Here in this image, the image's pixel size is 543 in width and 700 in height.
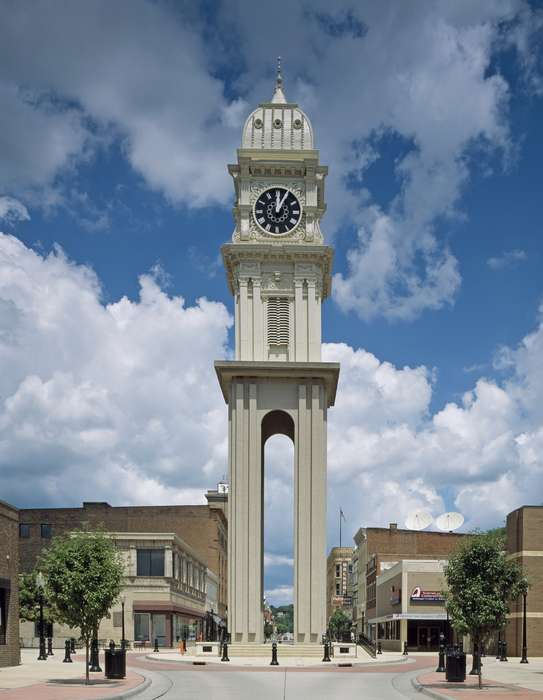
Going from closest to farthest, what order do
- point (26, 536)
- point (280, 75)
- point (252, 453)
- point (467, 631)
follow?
point (467, 631), point (252, 453), point (280, 75), point (26, 536)

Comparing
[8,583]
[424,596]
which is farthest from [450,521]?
[8,583]

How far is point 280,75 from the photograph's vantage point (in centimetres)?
7988

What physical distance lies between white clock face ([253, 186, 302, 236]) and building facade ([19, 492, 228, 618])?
4267 centimetres

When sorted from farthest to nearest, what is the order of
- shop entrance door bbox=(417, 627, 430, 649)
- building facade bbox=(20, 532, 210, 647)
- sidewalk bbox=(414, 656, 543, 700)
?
shop entrance door bbox=(417, 627, 430, 649) < building facade bbox=(20, 532, 210, 647) < sidewalk bbox=(414, 656, 543, 700)

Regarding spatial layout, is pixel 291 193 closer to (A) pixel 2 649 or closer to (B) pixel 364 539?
(A) pixel 2 649

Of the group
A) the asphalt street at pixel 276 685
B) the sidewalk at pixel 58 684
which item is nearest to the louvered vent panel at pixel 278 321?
the asphalt street at pixel 276 685

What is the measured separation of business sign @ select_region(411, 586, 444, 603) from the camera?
92.4 m

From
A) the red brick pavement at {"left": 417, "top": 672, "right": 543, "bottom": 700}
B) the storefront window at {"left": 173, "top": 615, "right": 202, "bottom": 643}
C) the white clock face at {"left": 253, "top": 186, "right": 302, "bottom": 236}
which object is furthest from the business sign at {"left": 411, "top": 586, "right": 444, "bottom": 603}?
the red brick pavement at {"left": 417, "top": 672, "right": 543, "bottom": 700}

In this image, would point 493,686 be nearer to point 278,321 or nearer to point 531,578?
point 278,321

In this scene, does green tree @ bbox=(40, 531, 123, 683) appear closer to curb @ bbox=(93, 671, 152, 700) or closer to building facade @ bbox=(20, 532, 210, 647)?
curb @ bbox=(93, 671, 152, 700)

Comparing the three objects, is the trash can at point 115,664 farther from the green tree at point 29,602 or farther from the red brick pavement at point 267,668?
the green tree at point 29,602

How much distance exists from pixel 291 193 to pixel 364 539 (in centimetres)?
7669

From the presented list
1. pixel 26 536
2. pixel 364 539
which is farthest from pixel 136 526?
pixel 364 539

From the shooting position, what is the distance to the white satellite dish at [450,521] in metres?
112
